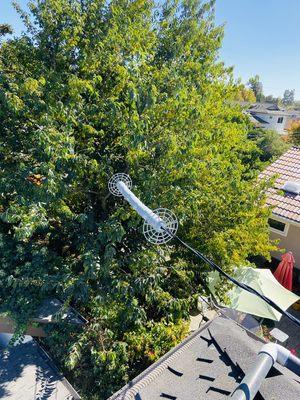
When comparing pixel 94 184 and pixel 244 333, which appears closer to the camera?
pixel 244 333

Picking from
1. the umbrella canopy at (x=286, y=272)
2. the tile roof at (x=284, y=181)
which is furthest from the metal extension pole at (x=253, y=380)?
the umbrella canopy at (x=286, y=272)

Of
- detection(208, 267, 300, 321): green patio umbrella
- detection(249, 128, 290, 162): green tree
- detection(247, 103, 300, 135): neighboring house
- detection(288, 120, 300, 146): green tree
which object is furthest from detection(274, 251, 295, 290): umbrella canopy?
detection(247, 103, 300, 135): neighboring house

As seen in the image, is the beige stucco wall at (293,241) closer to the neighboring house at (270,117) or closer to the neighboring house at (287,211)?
the neighboring house at (287,211)

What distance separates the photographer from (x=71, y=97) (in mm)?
6340

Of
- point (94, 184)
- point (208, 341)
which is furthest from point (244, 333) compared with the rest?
point (94, 184)

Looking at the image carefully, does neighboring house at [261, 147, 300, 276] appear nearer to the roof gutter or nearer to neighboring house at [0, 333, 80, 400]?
neighboring house at [0, 333, 80, 400]

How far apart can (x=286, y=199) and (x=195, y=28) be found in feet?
27.0

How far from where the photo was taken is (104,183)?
675 centimetres

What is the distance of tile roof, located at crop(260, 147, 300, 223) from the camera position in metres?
11.9

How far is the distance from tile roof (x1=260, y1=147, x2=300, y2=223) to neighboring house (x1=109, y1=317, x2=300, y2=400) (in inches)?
283

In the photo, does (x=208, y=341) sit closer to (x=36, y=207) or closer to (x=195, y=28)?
(x=36, y=207)

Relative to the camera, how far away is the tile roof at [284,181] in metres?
11.9

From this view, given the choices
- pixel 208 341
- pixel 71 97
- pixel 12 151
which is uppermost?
pixel 71 97

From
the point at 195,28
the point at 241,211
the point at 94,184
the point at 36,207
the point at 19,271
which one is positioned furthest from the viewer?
the point at 195,28
